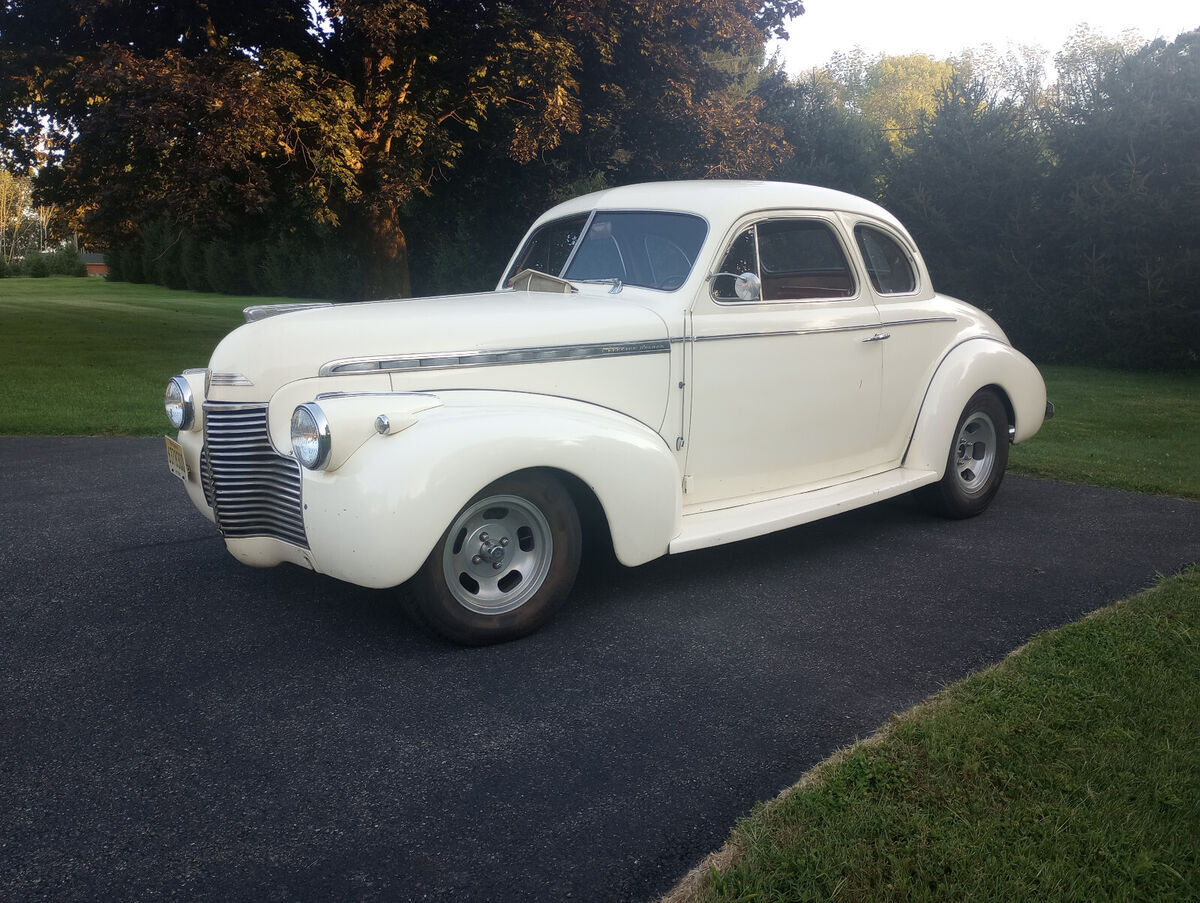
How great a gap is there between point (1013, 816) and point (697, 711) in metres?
1.09

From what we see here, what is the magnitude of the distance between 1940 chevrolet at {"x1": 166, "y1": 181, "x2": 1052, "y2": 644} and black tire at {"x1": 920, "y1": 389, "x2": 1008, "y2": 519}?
28mm

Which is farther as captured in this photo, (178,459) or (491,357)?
(178,459)

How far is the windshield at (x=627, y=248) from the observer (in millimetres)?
4871

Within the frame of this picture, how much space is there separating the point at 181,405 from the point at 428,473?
1.64 metres

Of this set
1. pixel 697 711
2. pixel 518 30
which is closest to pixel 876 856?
pixel 697 711

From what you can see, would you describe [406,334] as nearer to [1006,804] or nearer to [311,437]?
[311,437]

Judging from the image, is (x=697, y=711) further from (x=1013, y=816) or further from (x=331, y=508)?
(x=331, y=508)

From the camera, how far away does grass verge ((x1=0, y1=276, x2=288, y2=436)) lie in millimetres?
9758

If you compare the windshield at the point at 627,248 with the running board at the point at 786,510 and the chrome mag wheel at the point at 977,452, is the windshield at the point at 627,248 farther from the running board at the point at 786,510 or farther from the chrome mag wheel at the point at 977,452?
the chrome mag wheel at the point at 977,452

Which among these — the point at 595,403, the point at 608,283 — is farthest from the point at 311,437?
the point at 608,283

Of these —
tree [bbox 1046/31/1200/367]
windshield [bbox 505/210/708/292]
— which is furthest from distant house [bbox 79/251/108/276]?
windshield [bbox 505/210/708/292]

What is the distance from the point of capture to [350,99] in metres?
13.0

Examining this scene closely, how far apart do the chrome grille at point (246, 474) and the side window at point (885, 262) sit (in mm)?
3348

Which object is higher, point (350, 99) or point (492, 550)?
point (350, 99)
